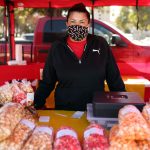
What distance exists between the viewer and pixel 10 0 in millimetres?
5637

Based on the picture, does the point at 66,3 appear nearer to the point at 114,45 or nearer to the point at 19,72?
the point at 114,45

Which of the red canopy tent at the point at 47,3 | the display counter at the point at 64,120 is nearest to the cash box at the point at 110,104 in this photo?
the display counter at the point at 64,120

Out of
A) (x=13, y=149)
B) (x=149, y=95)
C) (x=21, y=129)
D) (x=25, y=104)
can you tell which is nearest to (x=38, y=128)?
(x=21, y=129)

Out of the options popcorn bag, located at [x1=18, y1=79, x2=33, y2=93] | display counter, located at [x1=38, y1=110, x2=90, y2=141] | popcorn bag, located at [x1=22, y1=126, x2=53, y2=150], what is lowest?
display counter, located at [x1=38, y1=110, x2=90, y2=141]

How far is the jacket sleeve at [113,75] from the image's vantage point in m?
2.65

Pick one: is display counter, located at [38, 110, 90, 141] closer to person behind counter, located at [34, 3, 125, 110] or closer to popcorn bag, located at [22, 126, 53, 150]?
person behind counter, located at [34, 3, 125, 110]

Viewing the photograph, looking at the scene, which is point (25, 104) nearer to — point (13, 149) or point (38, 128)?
point (38, 128)

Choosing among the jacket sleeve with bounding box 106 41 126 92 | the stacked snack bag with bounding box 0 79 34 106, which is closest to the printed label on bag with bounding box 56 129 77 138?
the stacked snack bag with bounding box 0 79 34 106

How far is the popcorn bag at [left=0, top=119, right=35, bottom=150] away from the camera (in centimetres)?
140

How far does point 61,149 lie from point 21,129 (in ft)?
0.83

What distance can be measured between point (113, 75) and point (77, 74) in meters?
0.35

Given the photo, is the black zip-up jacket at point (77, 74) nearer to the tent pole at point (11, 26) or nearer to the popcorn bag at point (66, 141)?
the popcorn bag at point (66, 141)

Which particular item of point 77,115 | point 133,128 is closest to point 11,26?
point 77,115

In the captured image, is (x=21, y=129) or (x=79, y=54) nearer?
(x=21, y=129)
